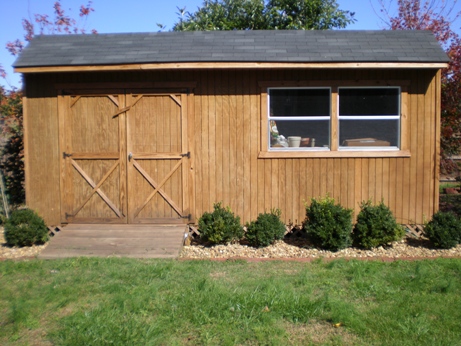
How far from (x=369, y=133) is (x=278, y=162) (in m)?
1.66

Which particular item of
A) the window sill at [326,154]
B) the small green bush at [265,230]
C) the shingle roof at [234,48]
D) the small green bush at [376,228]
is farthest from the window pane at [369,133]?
the small green bush at [265,230]

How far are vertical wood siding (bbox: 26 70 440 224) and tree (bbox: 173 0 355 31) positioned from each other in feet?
26.8

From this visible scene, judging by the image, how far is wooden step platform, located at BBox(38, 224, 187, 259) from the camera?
7.83 metres

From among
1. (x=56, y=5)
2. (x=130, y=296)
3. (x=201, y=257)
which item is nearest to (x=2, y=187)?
(x=201, y=257)

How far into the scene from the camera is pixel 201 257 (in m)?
7.83

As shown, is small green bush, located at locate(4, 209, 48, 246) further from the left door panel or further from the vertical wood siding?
the vertical wood siding

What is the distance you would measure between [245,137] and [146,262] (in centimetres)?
284

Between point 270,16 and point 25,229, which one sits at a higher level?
point 270,16

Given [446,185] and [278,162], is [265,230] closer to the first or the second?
[278,162]

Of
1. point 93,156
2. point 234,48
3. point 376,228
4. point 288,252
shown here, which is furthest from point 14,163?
point 376,228

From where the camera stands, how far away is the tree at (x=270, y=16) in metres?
16.6

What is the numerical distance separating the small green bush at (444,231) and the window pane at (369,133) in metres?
1.56

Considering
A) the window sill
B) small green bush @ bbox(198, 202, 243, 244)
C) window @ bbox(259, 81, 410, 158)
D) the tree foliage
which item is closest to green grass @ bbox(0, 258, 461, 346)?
small green bush @ bbox(198, 202, 243, 244)

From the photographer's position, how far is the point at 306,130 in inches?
350
